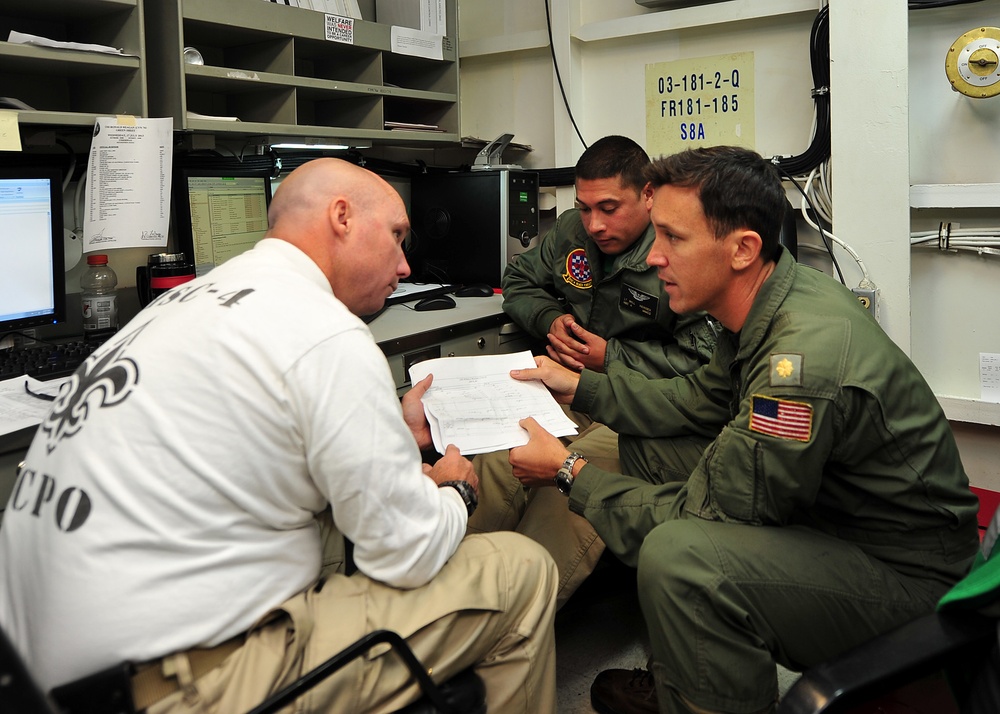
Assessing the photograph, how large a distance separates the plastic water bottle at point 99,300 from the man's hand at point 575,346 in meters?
1.13

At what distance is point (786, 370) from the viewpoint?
1224mm

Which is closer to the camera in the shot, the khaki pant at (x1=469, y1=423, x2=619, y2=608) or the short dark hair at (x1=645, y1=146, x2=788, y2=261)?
the short dark hair at (x1=645, y1=146, x2=788, y2=261)

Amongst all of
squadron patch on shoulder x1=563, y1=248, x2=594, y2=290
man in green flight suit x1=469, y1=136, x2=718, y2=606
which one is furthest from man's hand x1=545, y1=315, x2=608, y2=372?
squadron patch on shoulder x1=563, y1=248, x2=594, y2=290

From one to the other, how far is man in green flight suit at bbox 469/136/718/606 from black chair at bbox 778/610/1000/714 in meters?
0.91

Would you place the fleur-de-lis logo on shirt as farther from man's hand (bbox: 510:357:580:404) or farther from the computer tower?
the computer tower

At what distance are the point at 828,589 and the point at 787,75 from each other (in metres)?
1.88

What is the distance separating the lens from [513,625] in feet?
3.91

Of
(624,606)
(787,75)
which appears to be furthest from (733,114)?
(624,606)

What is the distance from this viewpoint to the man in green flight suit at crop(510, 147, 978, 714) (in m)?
1.21

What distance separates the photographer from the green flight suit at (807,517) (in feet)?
3.97

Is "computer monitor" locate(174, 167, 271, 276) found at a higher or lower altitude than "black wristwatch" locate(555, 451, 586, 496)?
higher

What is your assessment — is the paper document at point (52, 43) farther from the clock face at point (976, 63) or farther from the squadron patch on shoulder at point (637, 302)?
the clock face at point (976, 63)

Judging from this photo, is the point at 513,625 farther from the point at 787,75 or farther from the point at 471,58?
the point at 471,58

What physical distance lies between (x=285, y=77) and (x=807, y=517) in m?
1.69
